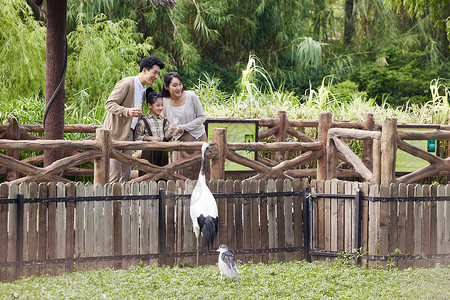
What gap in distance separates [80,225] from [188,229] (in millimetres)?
1253

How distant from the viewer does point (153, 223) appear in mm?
7781

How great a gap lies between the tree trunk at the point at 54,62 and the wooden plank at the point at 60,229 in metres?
1.33

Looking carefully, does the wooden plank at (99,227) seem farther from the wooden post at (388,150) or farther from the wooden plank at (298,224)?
the wooden post at (388,150)

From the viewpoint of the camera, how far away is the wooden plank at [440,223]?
26.1ft

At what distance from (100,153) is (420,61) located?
19.0m

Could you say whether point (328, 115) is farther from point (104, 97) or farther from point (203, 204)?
point (104, 97)

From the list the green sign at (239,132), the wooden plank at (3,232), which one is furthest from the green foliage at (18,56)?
the wooden plank at (3,232)

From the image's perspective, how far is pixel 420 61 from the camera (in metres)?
24.8

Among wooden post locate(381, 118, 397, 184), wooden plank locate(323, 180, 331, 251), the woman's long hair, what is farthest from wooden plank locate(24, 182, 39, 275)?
wooden post locate(381, 118, 397, 184)

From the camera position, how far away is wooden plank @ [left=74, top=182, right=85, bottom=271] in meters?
7.39

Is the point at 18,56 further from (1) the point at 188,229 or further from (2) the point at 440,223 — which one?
(2) the point at 440,223

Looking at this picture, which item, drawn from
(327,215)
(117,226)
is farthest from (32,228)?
(327,215)

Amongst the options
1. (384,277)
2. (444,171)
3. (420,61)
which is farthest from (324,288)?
(420,61)

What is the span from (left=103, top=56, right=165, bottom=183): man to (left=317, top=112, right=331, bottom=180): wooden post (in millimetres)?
2638
